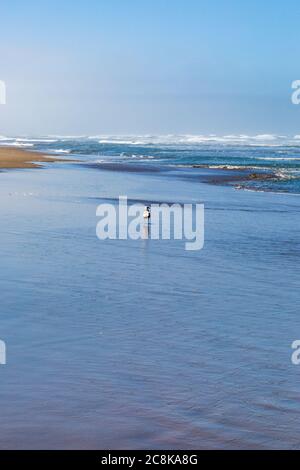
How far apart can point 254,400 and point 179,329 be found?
6.56ft

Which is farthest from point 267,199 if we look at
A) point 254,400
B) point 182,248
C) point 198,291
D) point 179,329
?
point 254,400

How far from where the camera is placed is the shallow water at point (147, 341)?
5.65m

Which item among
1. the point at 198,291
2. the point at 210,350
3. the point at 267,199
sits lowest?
the point at 210,350

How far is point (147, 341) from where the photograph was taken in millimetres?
7672

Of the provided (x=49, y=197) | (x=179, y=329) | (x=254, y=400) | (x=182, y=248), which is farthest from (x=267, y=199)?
(x=254, y=400)

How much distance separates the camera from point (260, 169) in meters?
45.4

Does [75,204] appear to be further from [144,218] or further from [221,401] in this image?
[221,401]

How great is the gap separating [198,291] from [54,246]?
13.0 ft

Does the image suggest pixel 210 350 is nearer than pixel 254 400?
No

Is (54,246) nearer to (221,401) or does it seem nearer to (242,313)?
(242,313)

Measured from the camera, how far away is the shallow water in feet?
18.5

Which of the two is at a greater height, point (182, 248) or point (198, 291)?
point (182, 248)
